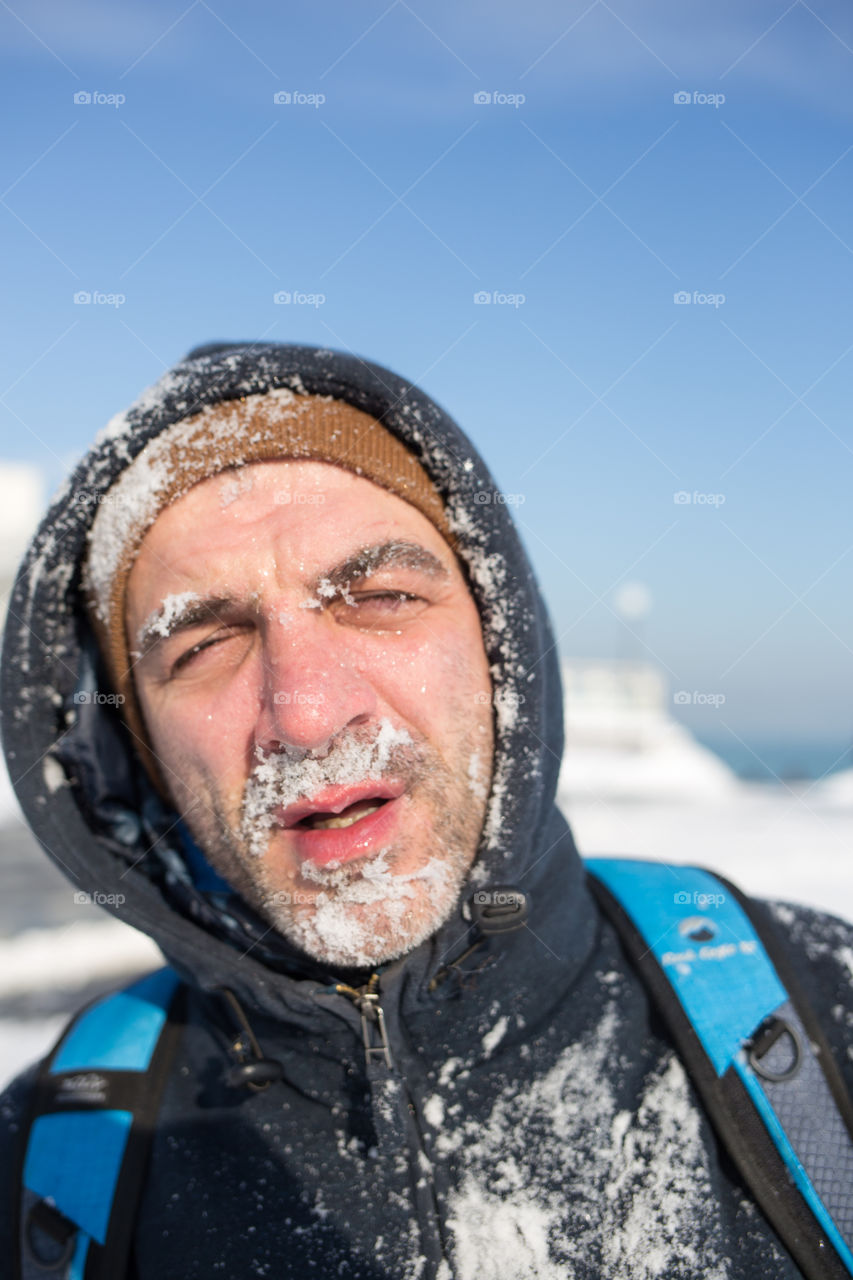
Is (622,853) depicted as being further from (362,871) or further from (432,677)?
(362,871)

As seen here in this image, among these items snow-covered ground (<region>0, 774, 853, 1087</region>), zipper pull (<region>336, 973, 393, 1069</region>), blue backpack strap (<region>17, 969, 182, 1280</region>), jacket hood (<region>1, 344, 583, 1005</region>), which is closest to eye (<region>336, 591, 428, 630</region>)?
jacket hood (<region>1, 344, 583, 1005</region>)

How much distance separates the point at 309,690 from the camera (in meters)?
1.66

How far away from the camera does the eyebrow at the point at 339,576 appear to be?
5.80 feet

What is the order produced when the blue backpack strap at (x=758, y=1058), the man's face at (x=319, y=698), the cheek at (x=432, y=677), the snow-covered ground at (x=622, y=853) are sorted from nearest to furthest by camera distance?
the blue backpack strap at (x=758, y=1058) → the man's face at (x=319, y=698) → the cheek at (x=432, y=677) → the snow-covered ground at (x=622, y=853)

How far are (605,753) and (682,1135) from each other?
21328mm

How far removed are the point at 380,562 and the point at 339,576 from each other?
94 millimetres

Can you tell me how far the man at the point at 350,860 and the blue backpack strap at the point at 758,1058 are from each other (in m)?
0.07

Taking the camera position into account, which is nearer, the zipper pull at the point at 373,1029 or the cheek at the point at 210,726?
the zipper pull at the point at 373,1029

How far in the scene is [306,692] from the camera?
5.44 feet

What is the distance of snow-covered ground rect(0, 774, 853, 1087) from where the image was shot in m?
4.75

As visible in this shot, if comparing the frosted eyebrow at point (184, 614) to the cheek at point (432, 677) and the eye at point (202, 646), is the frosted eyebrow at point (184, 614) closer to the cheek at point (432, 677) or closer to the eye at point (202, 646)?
the eye at point (202, 646)

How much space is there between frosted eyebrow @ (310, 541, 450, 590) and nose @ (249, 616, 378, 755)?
0.10 metres

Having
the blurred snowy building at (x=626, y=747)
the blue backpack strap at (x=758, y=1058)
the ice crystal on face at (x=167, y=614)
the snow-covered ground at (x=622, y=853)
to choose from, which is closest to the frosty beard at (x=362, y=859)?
the ice crystal on face at (x=167, y=614)

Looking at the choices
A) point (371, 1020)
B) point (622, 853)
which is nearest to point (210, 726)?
point (371, 1020)
